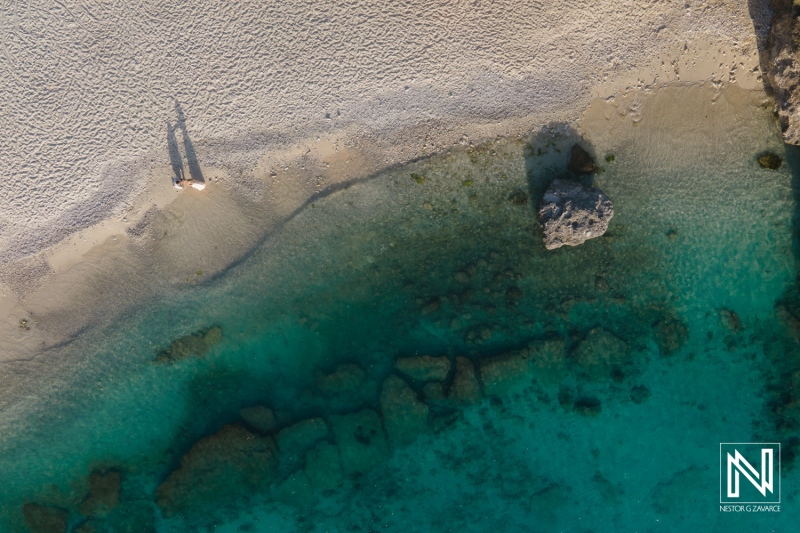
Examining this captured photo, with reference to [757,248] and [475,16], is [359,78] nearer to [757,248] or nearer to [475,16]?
[475,16]

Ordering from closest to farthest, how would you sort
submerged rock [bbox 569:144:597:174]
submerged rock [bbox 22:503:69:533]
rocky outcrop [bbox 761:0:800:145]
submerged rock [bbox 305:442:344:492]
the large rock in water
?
rocky outcrop [bbox 761:0:800:145] → the large rock in water → submerged rock [bbox 569:144:597:174] → submerged rock [bbox 305:442:344:492] → submerged rock [bbox 22:503:69:533]

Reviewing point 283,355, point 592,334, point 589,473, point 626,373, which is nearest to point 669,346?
point 626,373

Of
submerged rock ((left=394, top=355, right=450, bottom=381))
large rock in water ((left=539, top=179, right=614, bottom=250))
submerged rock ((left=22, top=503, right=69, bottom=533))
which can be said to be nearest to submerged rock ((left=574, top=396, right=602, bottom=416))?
submerged rock ((left=394, top=355, right=450, bottom=381))

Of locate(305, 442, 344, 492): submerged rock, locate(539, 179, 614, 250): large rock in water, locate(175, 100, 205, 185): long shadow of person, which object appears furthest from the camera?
locate(305, 442, 344, 492): submerged rock

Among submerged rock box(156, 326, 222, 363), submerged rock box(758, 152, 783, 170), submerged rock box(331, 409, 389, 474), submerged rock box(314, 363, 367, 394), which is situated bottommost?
submerged rock box(331, 409, 389, 474)

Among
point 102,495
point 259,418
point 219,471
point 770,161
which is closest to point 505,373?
point 259,418

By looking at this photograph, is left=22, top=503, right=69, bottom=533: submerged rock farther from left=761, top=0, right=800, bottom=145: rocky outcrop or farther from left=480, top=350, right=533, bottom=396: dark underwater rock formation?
left=761, top=0, right=800, bottom=145: rocky outcrop
